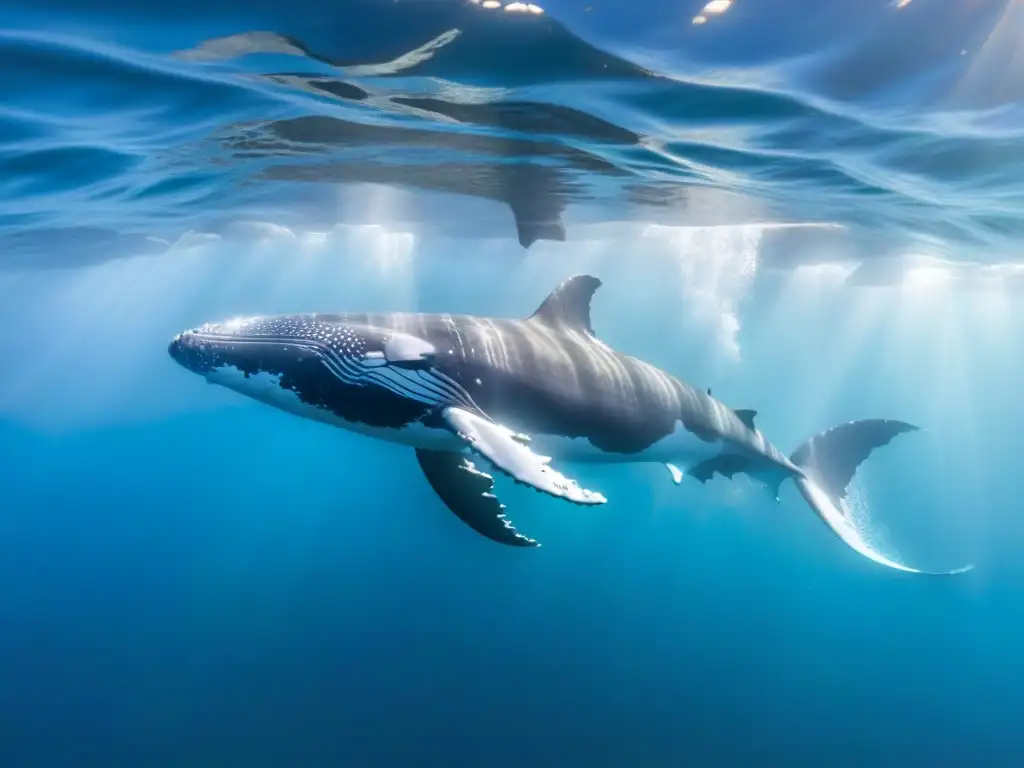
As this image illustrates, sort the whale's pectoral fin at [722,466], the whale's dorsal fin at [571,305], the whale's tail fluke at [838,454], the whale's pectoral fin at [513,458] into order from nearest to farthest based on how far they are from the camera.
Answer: the whale's pectoral fin at [513,458] → the whale's dorsal fin at [571,305] → the whale's pectoral fin at [722,466] → the whale's tail fluke at [838,454]

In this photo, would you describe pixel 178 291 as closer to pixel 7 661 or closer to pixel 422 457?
pixel 7 661

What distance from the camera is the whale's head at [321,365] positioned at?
6285mm

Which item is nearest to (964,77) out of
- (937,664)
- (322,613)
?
(322,613)

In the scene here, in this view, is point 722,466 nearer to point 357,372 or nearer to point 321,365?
point 357,372

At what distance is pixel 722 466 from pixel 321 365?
701cm

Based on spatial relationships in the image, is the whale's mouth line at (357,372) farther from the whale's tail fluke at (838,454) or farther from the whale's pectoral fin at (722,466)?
the whale's tail fluke at (838,454)

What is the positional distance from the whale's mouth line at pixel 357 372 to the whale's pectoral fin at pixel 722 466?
17.3 ft

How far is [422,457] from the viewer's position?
305 inches

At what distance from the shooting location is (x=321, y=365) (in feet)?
20.7

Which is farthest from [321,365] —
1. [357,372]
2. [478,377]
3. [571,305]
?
[571,305]

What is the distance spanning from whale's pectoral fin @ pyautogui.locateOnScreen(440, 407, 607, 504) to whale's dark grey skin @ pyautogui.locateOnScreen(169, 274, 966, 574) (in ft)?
0.05

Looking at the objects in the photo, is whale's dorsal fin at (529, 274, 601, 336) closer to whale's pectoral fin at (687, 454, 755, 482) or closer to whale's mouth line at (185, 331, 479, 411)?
whale's mouth line at (185, 331, 479, 411)

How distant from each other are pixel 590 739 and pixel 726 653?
9.09 metres

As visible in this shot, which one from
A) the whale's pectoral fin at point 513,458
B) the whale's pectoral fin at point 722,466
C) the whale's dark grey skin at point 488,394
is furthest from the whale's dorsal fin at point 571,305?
the whale's pectoral fin at point 513,458
